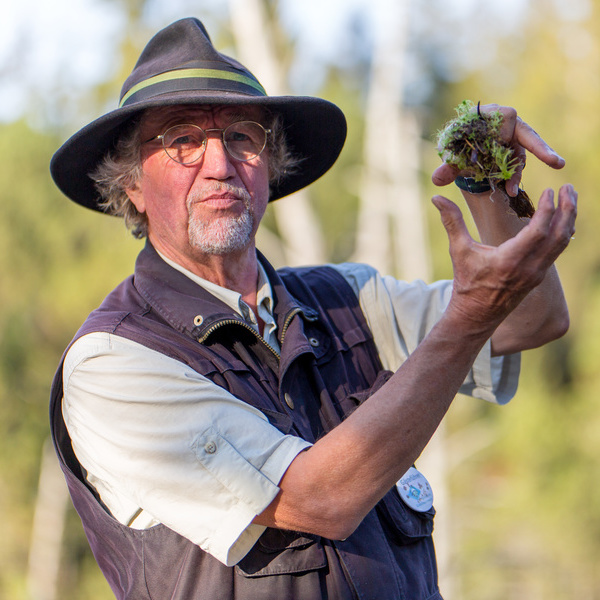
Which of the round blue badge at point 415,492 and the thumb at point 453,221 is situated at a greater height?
the thumb at point 453,221

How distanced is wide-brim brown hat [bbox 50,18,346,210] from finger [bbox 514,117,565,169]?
0.71m

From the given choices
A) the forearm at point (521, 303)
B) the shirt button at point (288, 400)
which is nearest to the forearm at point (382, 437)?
the shirt button at point (288, 400)

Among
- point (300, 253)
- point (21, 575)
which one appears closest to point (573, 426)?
point (300, 253)

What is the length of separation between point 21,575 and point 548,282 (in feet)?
54.3

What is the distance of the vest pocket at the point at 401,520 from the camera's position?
7.48ft

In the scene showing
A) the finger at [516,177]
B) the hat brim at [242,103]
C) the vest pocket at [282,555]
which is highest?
the hat brim at [242,103]

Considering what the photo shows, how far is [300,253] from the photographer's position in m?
10.7

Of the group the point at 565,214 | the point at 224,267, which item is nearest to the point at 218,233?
the point at 224,267

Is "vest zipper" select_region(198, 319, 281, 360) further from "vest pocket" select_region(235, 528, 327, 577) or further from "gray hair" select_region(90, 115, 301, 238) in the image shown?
"gray hair" select_region(90, 115, 301, 238)

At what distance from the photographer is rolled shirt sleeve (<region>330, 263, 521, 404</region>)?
2670 millimetres

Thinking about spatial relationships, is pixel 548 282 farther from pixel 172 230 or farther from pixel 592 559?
pixel 592 559

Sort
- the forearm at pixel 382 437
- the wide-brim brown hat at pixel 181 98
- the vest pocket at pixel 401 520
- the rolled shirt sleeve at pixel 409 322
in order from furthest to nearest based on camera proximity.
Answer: the rolled shirt sleeve at pixel 409 322, the wide-brim brown hat at pixel 181 98, the vest pocket at pixel 401 520, the forearm at pixel 382 437

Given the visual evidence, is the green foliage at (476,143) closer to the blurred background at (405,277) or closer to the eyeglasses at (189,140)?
the eyeglasses at (189,140)

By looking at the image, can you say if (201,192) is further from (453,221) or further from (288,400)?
(453,221)
